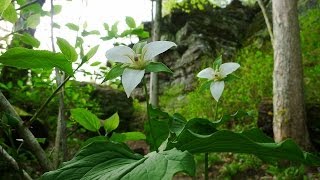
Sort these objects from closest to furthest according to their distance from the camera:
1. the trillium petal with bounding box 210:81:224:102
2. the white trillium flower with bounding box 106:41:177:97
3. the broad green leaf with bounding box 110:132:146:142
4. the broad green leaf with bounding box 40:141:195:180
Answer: the broad green leaf with bounding box 40:141:195:180 < the white trillium flower with bounding box 106:41:177:97 < the broad green leaf with bounding box 110:132:146:142 < the trillium petal with bounding box 210:81:224:102

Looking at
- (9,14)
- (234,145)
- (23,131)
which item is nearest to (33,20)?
(9,14)

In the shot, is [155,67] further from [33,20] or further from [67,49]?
[33,20]

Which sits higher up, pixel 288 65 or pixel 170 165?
pixel 288 65

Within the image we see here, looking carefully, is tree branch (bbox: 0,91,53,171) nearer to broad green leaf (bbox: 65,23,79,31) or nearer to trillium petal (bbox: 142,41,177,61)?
trillium petal (bbox: 142,41,177,61)

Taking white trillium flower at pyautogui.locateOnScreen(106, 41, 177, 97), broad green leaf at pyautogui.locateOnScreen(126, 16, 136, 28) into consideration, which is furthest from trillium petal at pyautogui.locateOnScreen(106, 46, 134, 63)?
broad green leaf at pyautogui.locateOnScreen(126, 16, 136, 28)

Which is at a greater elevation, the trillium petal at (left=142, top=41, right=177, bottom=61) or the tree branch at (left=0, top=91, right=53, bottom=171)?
the trillium petal at (left=142, top=41, right=177, bottom=61)

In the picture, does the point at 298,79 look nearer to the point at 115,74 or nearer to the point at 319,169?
the point at 319,169

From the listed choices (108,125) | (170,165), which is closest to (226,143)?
(170,165)
